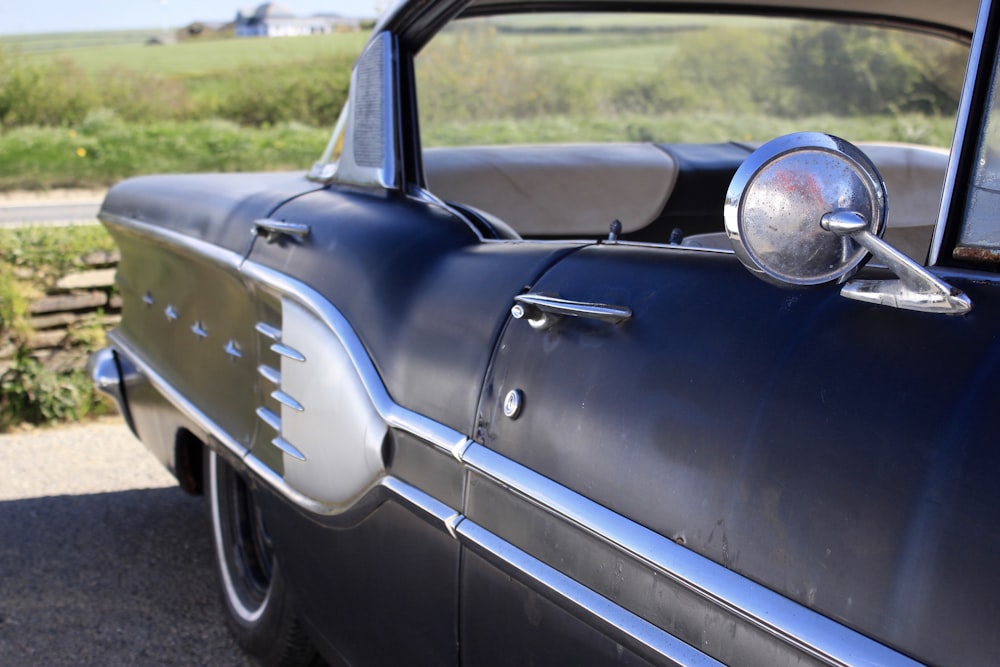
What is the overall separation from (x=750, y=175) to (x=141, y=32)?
62042 mm

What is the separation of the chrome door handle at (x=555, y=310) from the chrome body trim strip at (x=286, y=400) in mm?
638

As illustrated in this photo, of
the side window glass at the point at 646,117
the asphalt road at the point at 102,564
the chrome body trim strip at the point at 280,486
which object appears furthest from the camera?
the side window glass at the point at 646,117

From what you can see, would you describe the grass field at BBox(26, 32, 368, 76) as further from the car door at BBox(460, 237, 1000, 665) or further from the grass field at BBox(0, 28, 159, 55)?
the car door at BBox(460, 237, 1000, 665)

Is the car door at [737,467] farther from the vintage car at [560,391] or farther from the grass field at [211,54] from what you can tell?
the grass field at [211,54]

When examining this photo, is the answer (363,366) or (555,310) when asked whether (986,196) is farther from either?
(363,366)

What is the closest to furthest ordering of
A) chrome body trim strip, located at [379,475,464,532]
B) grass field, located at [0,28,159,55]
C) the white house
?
1. chrome body trim strip, located at [379,475,464,532]
2. the white house
3. grass field, located at [0,28,159,55]

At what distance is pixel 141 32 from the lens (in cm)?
5697

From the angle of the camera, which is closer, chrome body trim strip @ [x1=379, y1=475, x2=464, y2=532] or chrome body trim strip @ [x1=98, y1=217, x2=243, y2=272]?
chrome body trim strip @ [x1=379, y1=475, x2=464, y2=532]

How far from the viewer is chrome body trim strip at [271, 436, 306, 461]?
1.93m

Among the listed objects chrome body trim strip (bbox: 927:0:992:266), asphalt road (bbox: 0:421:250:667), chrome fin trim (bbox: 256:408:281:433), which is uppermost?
chrome body trim strip (bbox: 927:0:992:266)

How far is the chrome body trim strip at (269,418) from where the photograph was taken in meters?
2.04

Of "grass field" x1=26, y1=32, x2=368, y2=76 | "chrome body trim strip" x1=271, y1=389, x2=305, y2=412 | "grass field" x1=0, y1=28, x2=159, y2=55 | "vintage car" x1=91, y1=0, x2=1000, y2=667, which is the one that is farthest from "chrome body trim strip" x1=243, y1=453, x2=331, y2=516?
"grass field" x1=0, y1=28, x2=159, y2=55

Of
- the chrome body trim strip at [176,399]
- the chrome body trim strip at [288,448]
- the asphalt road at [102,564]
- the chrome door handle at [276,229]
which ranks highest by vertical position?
the chrome door handle at [276,229]

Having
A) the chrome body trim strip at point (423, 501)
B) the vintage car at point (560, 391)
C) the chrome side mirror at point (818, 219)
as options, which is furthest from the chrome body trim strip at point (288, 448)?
the chrome side mirror at point (818, 219)
